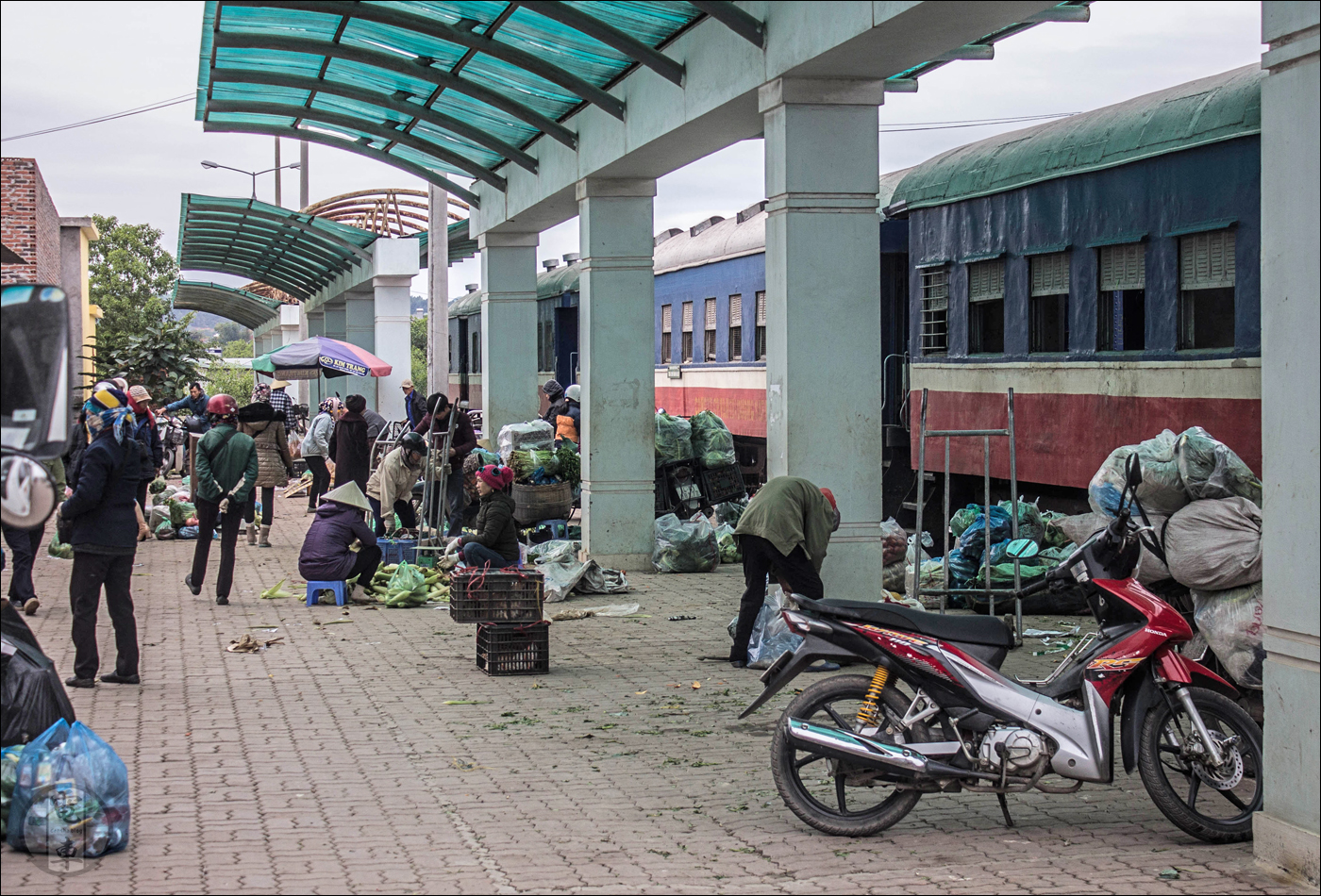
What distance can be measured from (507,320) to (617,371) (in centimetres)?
448

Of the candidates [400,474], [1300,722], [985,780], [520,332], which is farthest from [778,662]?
[520,332]

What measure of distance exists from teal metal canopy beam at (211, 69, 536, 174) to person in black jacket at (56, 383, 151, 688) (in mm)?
5493

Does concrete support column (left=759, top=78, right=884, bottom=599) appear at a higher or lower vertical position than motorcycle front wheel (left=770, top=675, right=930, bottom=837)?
higher

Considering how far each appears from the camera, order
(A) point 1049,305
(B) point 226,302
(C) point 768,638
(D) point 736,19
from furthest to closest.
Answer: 1. (B) point 226,302
2. (A) point 1049,305
3. (C) point 768,638
4. (D) point 736,19

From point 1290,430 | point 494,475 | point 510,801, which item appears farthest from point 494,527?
point 1290,430

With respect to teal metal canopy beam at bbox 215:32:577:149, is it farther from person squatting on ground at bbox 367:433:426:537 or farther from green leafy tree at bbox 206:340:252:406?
green leafy tree at bbox 206:340:252:406

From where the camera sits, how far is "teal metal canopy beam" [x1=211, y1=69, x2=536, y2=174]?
42.5 ft

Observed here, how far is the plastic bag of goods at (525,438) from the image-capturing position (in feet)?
52.9

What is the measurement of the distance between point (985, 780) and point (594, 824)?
1638 millimetres

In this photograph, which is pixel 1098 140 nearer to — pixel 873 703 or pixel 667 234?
pixel 873 703

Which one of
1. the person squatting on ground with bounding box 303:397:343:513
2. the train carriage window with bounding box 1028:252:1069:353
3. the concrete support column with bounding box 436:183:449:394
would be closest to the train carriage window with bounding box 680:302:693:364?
the concrete support column with bounding box 436:183:449:394

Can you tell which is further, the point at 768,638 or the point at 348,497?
the point at 348,497

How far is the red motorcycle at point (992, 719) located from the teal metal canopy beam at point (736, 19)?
15.7 feet

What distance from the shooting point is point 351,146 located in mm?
16109
